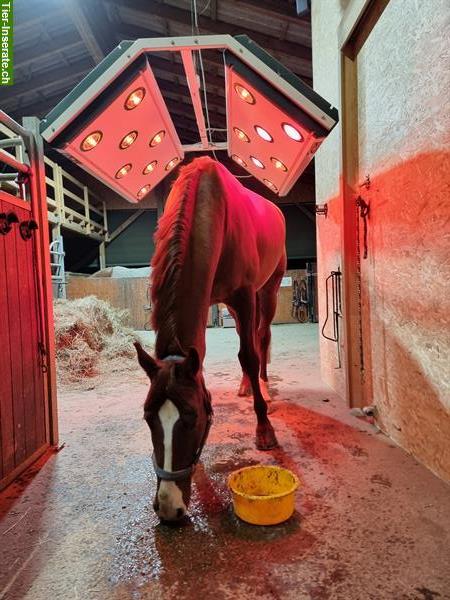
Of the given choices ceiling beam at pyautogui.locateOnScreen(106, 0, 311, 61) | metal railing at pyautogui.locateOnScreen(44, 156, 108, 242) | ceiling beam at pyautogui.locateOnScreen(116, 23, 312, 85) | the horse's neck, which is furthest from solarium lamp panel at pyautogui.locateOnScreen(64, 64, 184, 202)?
metal railing at pyautogui.locateOnScreen(44, 156, 108, 242)

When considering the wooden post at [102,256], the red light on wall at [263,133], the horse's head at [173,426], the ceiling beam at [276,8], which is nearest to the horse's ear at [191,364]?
the horse's head at [173,426]

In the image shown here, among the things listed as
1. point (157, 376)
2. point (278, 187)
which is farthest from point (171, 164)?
point (157, 376)

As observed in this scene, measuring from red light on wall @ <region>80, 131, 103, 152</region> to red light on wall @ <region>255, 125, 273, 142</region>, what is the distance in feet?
3.86

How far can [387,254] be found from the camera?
91.7 inches

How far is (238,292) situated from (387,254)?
3.05 ft

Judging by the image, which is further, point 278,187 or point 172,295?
point 278,187

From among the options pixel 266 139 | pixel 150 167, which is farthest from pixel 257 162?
pixel 150 167

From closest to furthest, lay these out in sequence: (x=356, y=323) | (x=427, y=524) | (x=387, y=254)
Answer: (x=427, y=524)
(x=387, y=254)
(x=356, y=323)

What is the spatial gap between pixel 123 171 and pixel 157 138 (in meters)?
0.40

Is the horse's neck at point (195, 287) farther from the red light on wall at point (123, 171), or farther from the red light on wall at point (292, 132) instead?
the red light on wall at point (123, 171)

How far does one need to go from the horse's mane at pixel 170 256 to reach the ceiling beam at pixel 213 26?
4.81 meters

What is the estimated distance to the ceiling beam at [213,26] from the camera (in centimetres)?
555

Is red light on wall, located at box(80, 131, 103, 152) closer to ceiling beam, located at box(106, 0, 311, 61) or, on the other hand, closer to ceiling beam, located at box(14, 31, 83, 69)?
ceiling beam, located at box(106, 0, 311, 61)

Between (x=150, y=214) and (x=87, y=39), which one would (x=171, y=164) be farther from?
(x=150, y=214)
